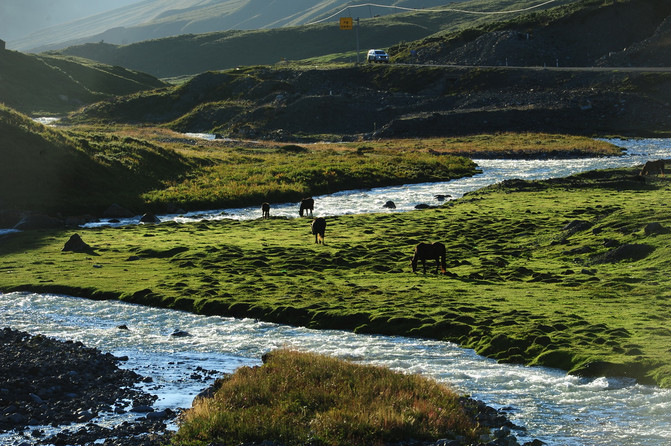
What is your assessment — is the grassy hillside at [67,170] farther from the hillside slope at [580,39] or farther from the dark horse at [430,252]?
the hillside slope at [580,39]

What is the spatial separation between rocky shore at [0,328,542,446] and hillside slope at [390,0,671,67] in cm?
14443

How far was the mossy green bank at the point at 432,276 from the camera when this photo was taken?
22125 mm

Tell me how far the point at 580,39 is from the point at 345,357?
158139mm

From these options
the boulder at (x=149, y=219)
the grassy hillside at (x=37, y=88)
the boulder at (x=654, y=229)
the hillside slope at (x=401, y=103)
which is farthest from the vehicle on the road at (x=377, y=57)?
the boulder at (x=654, y=229)

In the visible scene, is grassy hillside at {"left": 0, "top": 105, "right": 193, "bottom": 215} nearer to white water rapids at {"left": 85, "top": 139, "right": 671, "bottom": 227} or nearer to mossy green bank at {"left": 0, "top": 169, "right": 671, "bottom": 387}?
white water rapids at {"left": 85, "top": 139, "right": 671, "bottom": 227}

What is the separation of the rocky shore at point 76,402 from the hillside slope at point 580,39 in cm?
14443

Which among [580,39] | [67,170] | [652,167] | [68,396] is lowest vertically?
[68,396]

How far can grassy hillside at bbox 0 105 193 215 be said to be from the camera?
2228 inches

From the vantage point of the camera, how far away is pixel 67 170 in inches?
2458

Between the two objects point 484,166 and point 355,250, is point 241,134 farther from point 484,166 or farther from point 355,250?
point 355,250

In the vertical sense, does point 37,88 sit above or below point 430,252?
above

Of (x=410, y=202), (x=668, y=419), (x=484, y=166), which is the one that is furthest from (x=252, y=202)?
(x=668, y=419)

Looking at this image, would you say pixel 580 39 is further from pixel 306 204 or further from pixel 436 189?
pixel 306 204

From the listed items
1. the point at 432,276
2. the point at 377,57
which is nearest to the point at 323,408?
the point at 432,276
